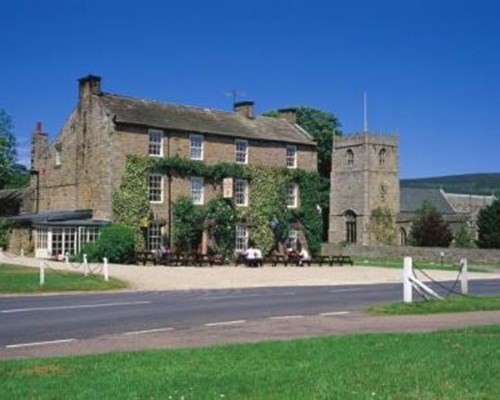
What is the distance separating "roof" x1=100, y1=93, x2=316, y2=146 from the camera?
156ft

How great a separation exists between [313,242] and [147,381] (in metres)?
46.2

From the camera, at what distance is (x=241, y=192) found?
52.0m

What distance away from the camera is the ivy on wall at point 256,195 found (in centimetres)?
4628

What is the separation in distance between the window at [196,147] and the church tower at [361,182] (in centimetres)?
3895

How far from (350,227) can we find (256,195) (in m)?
37.9

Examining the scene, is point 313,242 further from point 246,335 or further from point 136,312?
point 246,335

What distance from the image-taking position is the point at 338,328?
51.7 feet

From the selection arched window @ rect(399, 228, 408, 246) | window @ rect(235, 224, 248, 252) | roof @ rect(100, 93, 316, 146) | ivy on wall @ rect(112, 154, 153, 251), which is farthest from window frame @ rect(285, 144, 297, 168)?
arched window @ rect(399, 228, 408, 246)

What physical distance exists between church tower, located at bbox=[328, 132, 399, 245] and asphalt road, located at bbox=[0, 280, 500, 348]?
2254 inches

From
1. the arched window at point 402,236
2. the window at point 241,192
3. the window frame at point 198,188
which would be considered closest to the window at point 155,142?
the window frame at point 198,188

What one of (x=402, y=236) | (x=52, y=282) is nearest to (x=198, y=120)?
(x=52, y=282)

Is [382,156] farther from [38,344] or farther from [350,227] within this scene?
[38,344]

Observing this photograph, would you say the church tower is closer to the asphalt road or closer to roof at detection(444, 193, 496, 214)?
roof at detection(444, 193, 496, 214)

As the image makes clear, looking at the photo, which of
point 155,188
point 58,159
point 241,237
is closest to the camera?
point 155,188
